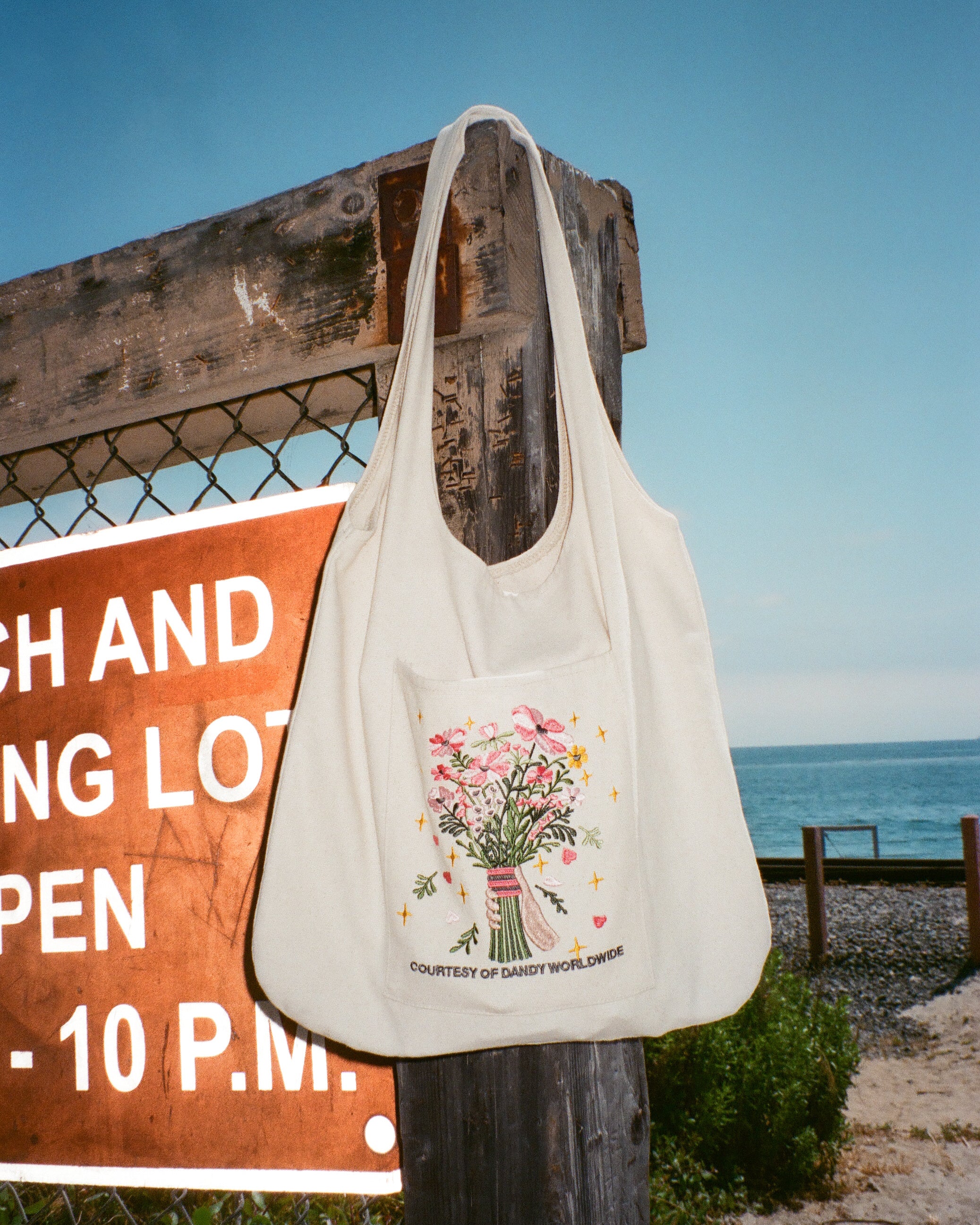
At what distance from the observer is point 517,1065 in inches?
35.4

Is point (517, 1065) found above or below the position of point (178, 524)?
below

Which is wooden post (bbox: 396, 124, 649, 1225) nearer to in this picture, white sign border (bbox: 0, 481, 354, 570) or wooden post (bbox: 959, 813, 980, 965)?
white sign border (bbox: 0, 481, 354, 570)

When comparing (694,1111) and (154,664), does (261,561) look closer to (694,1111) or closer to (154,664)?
(154,664)

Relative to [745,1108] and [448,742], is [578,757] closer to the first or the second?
[448,742]

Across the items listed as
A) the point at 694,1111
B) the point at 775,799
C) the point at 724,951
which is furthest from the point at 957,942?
the point at 775,799

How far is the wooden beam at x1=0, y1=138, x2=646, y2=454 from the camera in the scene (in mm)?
963

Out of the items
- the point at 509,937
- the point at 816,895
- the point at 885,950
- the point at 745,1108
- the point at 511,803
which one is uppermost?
the point at 511,803

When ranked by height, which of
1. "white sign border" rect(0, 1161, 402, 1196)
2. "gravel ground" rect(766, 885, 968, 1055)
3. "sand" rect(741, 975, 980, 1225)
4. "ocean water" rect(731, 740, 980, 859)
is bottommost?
"ocean water" rect(731, 740, 980, 859)

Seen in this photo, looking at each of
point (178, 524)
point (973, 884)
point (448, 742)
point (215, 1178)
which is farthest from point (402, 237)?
point (973, 884)

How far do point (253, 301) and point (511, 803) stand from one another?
2.35 ft

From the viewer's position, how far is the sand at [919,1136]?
4.67m

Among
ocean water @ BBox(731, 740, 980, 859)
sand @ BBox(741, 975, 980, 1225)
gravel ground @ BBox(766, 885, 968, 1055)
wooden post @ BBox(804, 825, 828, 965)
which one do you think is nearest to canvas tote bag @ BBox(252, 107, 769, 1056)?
sand @ BBox(741, 975, 980, 1225)

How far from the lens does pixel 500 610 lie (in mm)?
912

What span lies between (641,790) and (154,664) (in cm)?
66
